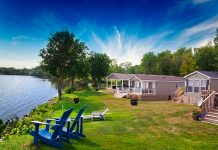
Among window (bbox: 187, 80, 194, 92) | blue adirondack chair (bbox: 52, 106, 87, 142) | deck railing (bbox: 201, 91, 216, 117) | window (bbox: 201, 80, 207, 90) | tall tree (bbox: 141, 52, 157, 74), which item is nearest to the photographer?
blue adirondack chair (bbox: 52, 106, 87, 142)

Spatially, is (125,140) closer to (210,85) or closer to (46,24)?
(210,85)

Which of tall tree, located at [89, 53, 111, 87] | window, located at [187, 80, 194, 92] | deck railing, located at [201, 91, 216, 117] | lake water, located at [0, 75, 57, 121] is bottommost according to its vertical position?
lake water, located at [0, 75, 57, 121]

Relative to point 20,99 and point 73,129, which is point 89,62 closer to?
point 20,99

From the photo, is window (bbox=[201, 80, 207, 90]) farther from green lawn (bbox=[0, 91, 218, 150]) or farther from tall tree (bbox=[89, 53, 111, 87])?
tall tree (bbox=[89, 53, 111, 87])

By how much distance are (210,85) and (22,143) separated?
22.3 meters

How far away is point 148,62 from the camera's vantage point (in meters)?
78.7

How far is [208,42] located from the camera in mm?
65125

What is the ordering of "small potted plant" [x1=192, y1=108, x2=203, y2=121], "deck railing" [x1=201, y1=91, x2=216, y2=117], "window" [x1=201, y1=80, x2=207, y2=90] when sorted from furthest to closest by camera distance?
"window" [x1=201, y1=80, x2=207, y2=90] → "deck railing" [x1=201, y1=91, x2=216, y2=117] → "small potted plant" [x1=192, y1=108, x2=203, y2=121]

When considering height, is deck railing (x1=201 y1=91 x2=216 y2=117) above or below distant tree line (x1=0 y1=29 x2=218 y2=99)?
below

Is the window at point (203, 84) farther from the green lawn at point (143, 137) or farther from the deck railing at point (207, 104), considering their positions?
the green lawn at point (143, 137)

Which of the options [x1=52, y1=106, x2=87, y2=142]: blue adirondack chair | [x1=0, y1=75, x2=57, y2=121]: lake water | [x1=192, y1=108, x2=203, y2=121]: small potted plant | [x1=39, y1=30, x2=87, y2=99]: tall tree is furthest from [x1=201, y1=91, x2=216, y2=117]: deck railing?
[x1=39, y1=30, x2=87, y2=99]: tall tree

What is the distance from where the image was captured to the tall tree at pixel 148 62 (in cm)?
7723

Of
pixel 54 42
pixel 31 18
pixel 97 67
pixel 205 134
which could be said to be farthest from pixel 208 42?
pixel 205 134

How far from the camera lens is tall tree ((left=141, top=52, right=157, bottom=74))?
77.2 m
